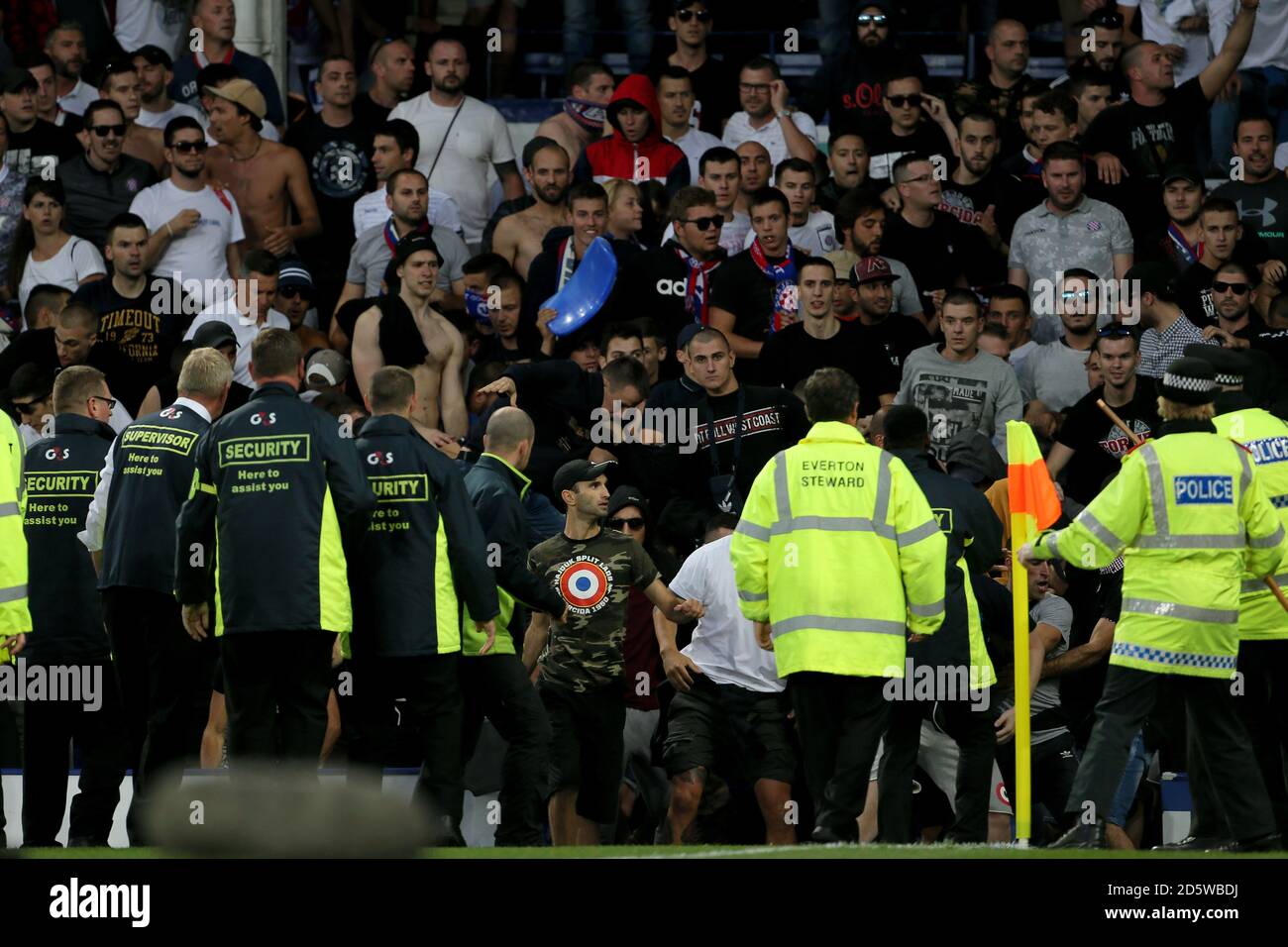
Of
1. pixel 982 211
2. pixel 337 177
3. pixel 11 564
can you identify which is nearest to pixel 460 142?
pixel 337 177

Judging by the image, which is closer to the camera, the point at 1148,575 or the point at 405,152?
the point at 1148,575

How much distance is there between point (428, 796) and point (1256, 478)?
3.77m

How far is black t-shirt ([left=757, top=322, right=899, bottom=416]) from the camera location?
1359 cm

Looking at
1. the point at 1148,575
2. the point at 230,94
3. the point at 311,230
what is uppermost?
the point at 230,94

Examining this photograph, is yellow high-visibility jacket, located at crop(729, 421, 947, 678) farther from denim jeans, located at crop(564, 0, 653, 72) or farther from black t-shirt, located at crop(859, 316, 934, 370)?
denim jeans, located at crop(564, 0, 653, 72)

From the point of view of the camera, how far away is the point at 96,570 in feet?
34.7

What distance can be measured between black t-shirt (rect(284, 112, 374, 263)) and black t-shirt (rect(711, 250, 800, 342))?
304cm

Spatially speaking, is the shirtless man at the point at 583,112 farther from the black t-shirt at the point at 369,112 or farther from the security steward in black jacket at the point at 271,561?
the security steward in black jacket at the point at 271,561

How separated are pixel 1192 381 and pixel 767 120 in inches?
298

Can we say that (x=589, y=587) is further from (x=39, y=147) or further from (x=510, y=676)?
(x=39, y=147)

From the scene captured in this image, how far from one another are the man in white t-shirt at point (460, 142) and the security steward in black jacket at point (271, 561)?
6.67m

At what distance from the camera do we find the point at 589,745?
1103 cm
